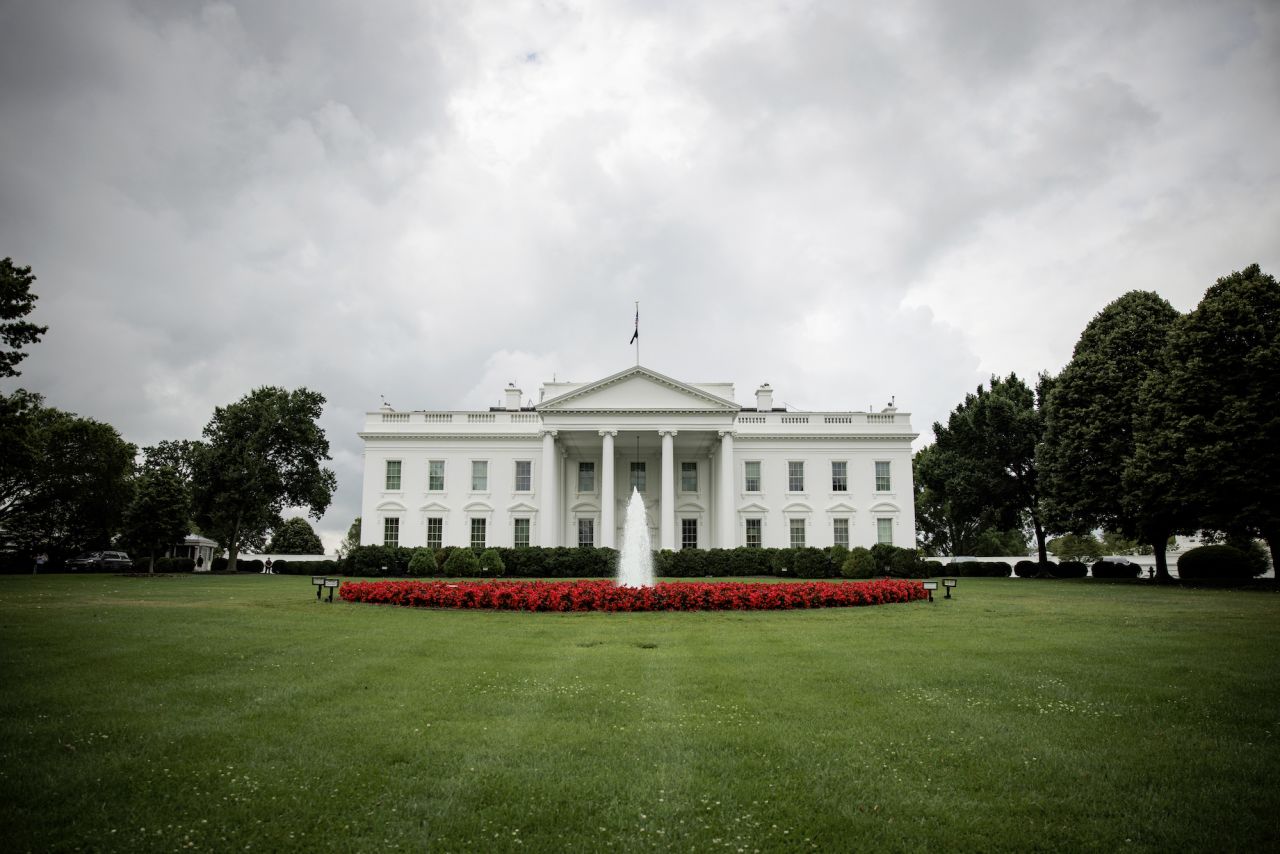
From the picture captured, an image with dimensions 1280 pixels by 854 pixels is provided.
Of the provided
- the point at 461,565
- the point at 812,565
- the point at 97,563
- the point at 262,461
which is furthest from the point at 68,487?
the point at 812,565

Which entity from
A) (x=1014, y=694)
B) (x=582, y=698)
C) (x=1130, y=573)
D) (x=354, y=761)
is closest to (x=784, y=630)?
(x=1014, y=694)

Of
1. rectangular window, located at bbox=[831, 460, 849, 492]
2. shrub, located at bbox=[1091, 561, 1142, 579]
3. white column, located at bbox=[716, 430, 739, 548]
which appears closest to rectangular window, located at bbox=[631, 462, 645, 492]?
white column, located at bbox=[716, 430, 739, 548]

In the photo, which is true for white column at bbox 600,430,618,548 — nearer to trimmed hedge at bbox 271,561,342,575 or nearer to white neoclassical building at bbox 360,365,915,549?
white neoclassical building at bbox 360,365,915,549

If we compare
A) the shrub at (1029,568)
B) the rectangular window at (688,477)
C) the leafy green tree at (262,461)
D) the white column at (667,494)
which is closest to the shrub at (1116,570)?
the shrub at (1029,568)

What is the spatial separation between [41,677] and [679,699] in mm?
7699

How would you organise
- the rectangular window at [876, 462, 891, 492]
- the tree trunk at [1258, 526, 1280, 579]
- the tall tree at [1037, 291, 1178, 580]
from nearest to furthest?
the tree trunk at [1258, 526, 1280, 579]
the tall tree at [1037, 291, 1178, 580]
the rectangular window at [876, 462, 891, 492]

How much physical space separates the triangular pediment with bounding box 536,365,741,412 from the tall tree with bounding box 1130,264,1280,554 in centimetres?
A: 1885

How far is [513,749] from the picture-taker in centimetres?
687

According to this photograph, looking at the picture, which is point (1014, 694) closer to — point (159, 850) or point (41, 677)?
point (159, 850)

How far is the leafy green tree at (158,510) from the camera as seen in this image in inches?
1318

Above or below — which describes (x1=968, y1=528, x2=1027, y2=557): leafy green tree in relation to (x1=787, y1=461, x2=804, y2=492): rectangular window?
below

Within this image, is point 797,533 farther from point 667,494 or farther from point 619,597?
point 619,597

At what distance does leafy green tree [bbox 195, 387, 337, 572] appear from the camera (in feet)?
139

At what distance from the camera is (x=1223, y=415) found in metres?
25.6
